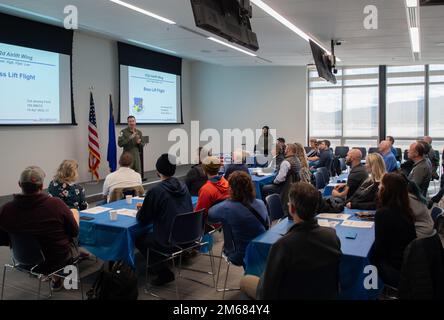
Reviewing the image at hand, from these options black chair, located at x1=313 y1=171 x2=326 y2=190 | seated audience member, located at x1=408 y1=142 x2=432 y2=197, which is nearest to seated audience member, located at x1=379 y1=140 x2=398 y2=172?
black chair, located at x1=313 y1=171 x2=326 y2=190

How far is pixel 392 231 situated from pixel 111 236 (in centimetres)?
223

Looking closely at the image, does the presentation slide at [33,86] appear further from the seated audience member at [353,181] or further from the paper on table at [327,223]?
the paper on table at [327,223]

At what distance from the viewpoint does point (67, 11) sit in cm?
625

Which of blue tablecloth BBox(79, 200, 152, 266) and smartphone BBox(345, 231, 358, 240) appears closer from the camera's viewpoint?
smartphone BBox(345, 231, 358, 240)

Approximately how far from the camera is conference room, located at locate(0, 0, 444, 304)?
109 inches

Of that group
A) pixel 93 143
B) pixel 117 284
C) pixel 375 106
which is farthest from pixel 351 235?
pixel 375 106

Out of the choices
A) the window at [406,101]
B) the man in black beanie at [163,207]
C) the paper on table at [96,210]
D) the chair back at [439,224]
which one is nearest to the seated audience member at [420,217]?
the chair back at [439,224]

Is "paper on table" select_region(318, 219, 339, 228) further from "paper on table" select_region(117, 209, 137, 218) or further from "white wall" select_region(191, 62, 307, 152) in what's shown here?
"white wall" select_region(191, 62, 307, 152)

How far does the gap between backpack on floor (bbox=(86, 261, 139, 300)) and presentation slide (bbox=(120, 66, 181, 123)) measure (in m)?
8.04

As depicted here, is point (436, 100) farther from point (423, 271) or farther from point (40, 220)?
point (40, 220)

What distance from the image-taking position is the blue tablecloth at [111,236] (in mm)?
3496

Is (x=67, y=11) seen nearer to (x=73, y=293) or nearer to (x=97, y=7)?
(x=97, y=7)
